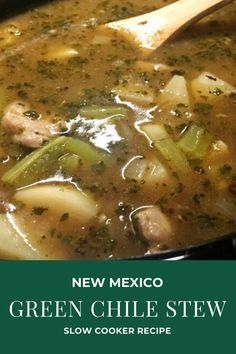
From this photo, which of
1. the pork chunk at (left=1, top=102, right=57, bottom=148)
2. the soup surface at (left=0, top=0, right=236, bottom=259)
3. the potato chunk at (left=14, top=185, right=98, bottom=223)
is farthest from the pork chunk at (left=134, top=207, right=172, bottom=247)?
the pork chunk at (left=1, top=102, right=57, bottom=148)

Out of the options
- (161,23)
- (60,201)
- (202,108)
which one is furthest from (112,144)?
(161,23)

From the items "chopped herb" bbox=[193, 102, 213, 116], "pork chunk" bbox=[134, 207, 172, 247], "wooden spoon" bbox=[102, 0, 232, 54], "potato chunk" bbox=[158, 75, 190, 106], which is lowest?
"pork chunk" bbox=[134, 207, 172, 247]

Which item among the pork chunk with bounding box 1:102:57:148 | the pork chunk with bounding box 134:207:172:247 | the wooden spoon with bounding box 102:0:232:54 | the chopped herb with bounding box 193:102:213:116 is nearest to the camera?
the pork chunk with bounding box 134:207:172:247

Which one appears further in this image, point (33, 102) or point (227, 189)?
point (33, 102)

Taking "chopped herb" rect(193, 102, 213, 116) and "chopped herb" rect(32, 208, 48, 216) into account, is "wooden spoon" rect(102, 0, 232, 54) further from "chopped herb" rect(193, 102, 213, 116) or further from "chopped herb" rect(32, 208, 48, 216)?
"chopped herb" rect(32, 208, 48, 216)

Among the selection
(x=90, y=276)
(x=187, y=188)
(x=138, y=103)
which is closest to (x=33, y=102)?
(x=138, y=103)

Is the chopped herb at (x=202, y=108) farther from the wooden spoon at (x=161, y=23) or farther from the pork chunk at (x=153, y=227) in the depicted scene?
the pork chunk at (x=153, y=227)

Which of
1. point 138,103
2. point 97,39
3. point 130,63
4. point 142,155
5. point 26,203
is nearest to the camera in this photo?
point 26,203

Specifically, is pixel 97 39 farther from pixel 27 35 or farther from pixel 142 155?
pixel 142 155

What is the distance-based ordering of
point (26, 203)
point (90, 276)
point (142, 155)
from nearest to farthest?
point (90, 276)
point (26, 203)
point (142, 155)
